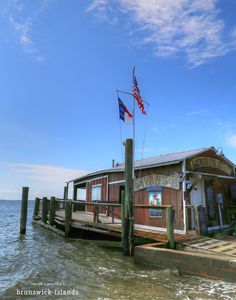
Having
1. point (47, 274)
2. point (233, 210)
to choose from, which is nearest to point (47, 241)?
point (47, 274)

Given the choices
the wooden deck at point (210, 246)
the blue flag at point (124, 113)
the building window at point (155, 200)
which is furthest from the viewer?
the blue flag at point (124, 113)

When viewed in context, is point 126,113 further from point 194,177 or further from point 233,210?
point 233,210

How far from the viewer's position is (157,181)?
38.1 ft

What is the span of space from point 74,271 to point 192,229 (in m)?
4.96

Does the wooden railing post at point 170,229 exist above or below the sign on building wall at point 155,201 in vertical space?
below

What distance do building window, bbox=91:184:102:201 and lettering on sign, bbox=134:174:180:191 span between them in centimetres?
460

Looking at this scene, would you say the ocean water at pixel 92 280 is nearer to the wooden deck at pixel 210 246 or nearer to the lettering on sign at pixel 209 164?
the wooden deck at pixel 210 246

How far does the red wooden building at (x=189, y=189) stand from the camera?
10438mm

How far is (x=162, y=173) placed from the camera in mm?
11445

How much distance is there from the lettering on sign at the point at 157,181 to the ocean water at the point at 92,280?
3281 mm

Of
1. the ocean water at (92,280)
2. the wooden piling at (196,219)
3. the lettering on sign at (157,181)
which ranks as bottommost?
the ocean water at (92,280)

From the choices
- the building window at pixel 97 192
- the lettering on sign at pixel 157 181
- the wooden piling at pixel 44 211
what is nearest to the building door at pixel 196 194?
the lettering on sign at pixel 157 181

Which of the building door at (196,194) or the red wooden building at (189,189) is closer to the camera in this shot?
the red wooden building at (189,189)

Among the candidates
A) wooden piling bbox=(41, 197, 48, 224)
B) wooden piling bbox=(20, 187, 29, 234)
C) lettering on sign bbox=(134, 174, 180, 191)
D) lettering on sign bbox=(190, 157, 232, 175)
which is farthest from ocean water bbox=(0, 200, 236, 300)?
wooden piling bbox=(41, 197, 48, 224)
